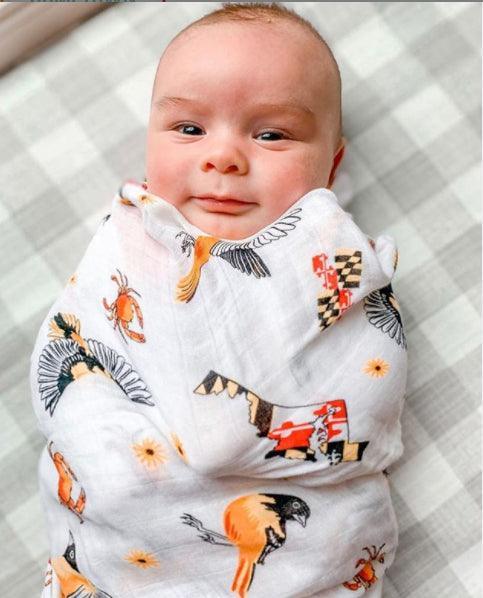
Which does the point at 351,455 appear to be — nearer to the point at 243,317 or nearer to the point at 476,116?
Result: the point at 243,317

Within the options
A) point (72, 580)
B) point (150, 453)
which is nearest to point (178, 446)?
point (150, 453)

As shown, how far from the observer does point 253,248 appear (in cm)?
100

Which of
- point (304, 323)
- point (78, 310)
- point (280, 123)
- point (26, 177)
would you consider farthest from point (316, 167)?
point (26, 177)

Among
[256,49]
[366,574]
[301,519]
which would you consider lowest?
[366,574]

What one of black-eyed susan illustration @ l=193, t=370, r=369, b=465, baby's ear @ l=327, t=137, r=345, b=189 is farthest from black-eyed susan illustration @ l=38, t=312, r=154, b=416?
baby's ear @ l=327, t=137, r=345, b=189

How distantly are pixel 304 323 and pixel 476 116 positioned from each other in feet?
1.83

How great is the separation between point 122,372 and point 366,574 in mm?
408

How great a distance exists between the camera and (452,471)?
45.6 inches

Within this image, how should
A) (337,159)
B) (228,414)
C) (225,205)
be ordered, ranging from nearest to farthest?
1. (228,414)
2. (225,205)
3. (337,159)

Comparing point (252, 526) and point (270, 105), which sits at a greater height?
point (270, 105)

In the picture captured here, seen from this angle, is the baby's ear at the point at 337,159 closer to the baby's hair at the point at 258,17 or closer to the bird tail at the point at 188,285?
the baby's hair at the point at 258,17

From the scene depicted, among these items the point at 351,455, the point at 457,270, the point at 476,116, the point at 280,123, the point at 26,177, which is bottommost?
the point at 351,455

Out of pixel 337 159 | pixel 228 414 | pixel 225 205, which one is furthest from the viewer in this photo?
pixel 337 159

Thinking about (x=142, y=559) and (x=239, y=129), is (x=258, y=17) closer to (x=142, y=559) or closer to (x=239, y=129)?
(x=239, y=129)
